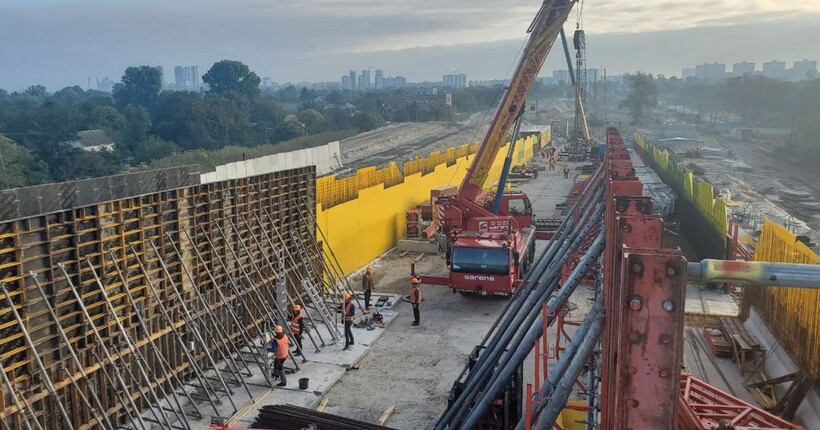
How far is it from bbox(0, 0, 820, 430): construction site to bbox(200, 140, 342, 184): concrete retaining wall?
1.96ft

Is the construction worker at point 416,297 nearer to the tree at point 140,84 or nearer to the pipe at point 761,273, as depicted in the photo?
the pipe at point 761,273

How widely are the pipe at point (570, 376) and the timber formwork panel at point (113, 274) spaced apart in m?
7.54

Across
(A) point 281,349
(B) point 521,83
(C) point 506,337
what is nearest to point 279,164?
(B) point 521,83

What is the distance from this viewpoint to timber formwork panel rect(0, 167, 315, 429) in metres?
9.42

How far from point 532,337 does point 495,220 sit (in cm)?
1266

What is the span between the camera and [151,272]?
39.6 feet

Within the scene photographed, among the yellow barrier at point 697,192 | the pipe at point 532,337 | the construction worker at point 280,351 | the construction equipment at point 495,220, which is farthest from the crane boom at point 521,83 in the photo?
the pipe at point 532,337

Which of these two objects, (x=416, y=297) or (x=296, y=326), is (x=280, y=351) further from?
(x=416, y=297)

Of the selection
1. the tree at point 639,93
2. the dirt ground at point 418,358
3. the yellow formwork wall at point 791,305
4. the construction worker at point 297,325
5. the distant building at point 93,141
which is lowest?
the dirt ground at point 418,358

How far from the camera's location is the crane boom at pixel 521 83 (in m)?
20.2

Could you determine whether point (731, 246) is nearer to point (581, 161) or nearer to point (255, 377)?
point (255, 377)

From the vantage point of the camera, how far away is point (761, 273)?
3.69m

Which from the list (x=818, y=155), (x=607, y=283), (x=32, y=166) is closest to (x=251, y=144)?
(x=32, y=166)

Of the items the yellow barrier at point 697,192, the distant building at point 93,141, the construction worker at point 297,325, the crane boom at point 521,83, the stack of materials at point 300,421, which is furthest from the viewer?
the distant building at point 93,141
